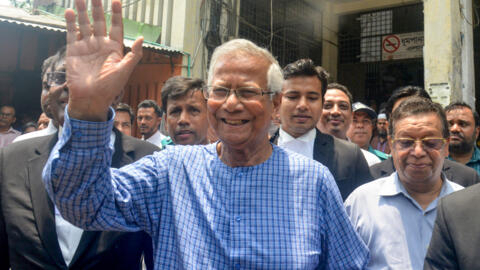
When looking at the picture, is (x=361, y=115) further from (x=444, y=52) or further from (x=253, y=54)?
(x=253, y=54)

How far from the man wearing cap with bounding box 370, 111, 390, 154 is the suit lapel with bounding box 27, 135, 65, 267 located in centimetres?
457

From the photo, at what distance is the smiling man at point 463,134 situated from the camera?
346cm

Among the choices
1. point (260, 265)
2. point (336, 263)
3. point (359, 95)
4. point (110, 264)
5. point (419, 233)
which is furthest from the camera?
point (359, 95)

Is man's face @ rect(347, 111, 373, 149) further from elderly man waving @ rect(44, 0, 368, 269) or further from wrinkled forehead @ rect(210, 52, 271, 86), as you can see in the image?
wrinkled forehead @ rect(210, 52, 271, 86)

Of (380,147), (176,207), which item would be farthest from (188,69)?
(176,207)

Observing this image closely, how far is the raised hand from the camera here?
1129 millimetres

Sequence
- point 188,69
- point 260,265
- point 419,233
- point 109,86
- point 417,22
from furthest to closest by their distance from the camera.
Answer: point 417,22 < point 188,69 < point 419,233 < point 260,265 < point 109,86

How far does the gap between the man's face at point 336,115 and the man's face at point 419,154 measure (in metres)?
1.12

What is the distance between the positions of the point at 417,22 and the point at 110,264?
10640mm

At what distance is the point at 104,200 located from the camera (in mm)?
1235

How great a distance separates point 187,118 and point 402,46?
30.2 ft

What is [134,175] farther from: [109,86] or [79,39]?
[79,39]

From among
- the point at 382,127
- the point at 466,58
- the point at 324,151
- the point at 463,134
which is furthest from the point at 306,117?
the point at 466,58

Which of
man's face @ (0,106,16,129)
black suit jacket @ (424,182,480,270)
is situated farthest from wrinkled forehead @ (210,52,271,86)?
man's face @ (0,106,16,129)
